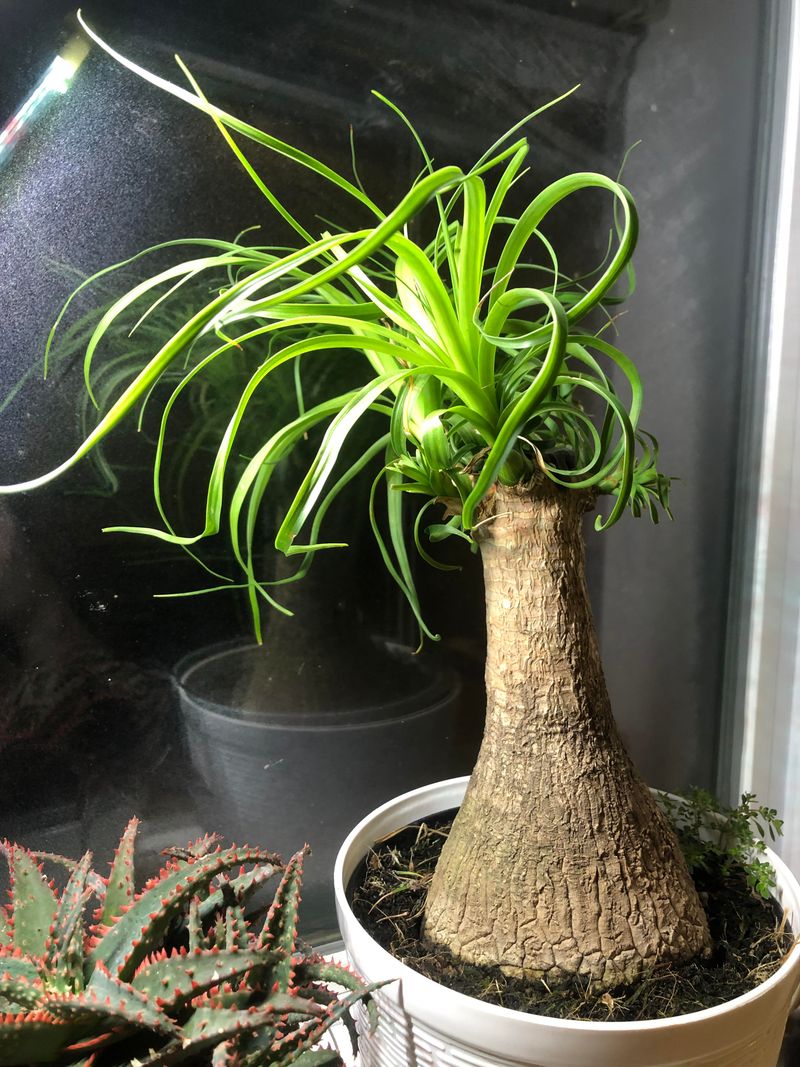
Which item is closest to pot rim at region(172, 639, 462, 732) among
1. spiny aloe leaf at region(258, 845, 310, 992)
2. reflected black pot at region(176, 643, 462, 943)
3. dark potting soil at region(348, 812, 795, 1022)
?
reflected black pot at region(176, 643, 462, 943)

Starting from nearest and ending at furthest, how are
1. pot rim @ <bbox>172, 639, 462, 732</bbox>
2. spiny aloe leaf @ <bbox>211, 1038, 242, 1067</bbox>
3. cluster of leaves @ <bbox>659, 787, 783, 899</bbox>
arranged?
spiny aloe leaf @ <bbox>211, 1038, 242, 1067</bbox>
cluster of leaves @ <bbox>659, 787, 783, 899</bbox>
pot rim @ <bbox>172, 639, 462, 732</bbox>

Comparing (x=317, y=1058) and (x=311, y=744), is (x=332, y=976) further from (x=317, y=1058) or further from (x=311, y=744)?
(x=311, y=744)

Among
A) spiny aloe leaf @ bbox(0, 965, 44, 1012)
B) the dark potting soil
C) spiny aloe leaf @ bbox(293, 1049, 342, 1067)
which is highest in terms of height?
spiny aloe leaf @ bbox(0, 965, 44, 1012)

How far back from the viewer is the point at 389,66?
0.84 meters

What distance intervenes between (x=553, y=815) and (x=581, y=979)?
0.42ft

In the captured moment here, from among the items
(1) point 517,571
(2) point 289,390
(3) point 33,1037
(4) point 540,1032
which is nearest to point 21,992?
(3) point 33,1037

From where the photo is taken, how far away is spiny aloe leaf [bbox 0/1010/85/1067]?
46 cm

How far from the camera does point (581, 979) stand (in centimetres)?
60

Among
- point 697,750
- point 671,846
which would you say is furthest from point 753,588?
point 671,846

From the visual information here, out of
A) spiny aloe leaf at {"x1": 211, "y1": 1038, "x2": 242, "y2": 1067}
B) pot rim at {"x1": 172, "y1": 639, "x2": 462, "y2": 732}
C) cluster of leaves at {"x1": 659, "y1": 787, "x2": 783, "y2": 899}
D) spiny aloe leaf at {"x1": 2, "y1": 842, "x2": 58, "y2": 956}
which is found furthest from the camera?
pot rim at {"x1": 172, "y1": 639, "x2": 462, "y2": 732}

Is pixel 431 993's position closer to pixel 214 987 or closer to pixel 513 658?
pixel 214 987

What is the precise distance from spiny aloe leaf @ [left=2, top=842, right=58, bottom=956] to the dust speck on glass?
0.56ft

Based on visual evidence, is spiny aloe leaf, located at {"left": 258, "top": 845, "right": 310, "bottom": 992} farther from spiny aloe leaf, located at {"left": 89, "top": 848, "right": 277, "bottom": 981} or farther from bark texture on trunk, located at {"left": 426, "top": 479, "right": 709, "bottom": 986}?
bark texture on trunk, located at {"left": 426, "top": 479, "right": 709, "bottom": 986}

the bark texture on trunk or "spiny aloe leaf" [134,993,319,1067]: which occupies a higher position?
the bark texture on trunk
